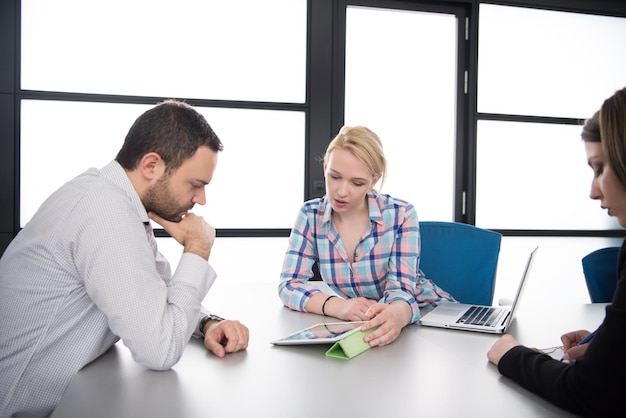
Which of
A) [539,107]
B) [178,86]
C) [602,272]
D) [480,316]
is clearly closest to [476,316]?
[480,316]

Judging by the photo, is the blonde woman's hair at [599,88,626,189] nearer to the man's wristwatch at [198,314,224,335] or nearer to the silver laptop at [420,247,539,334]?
the silver laptop at [420,247,539,334]

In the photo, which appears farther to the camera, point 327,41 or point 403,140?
point 403,140

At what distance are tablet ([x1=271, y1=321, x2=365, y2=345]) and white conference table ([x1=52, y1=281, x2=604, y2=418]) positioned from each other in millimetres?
26

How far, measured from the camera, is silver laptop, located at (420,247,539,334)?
1.53 metres

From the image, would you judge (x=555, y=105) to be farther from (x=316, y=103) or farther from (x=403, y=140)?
(x=316, y=103)

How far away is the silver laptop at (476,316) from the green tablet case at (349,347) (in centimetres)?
37

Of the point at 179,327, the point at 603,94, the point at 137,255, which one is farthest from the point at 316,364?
the point at 603,94

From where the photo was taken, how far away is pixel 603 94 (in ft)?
12.7

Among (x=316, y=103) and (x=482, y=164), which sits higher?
(x=316, y=103)

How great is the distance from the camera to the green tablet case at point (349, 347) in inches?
49.6

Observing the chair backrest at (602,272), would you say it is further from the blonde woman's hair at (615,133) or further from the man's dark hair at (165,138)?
the man's dark hair at (165,138)

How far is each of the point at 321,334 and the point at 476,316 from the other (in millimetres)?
614

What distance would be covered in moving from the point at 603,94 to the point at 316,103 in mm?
2299

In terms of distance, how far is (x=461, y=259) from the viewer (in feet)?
7.48
